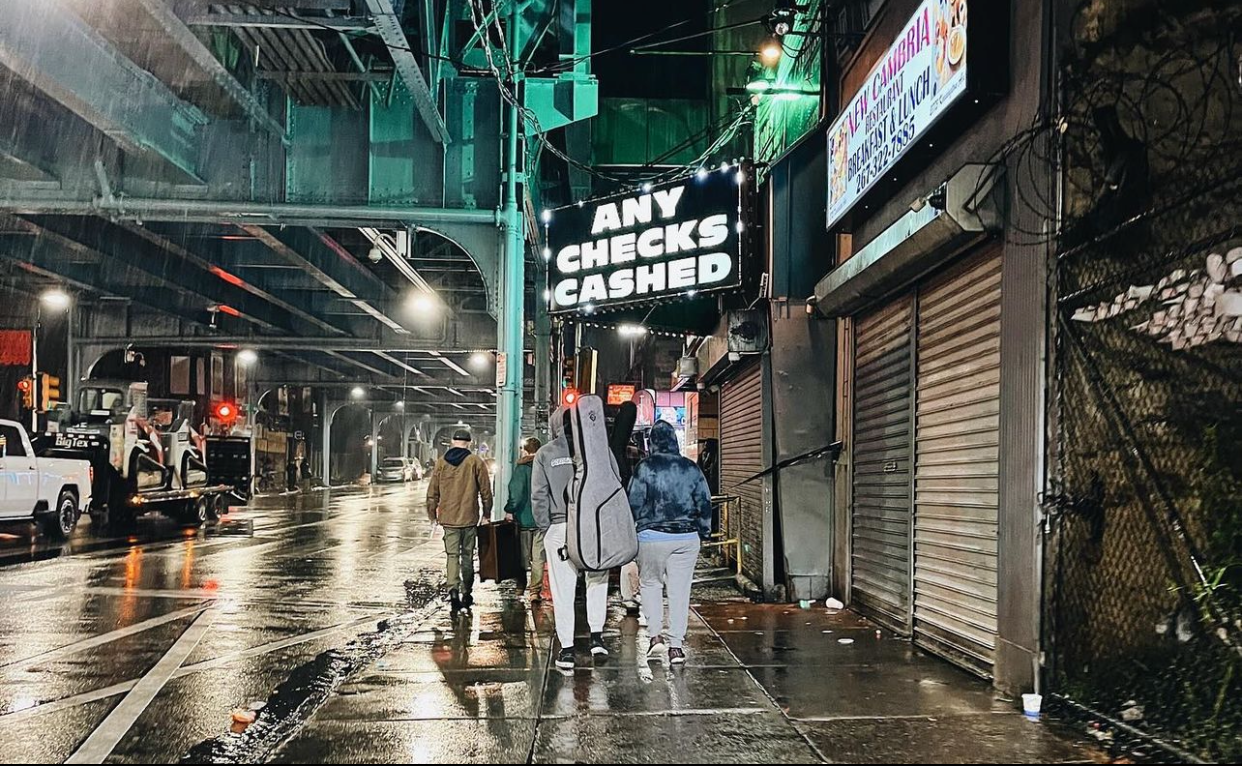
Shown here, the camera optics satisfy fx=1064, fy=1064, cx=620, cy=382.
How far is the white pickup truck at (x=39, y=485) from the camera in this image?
1823 centimetres

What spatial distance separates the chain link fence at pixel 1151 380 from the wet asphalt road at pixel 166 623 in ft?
16.5

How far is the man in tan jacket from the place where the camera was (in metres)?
10.9

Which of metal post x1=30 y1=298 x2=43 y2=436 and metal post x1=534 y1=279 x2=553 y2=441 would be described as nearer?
metal post x1=30 y1=298 x2=43 y2=436

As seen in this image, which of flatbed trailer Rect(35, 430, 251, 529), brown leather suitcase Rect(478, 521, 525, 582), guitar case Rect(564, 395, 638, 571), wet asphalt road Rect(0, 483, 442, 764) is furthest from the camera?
flatbed trailer Rect(35, 430, 251, 529)

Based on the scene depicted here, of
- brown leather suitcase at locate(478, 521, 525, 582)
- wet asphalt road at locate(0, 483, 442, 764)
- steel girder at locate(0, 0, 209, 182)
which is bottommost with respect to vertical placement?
wet asphalt road at locate(0, 483, 442, 764)

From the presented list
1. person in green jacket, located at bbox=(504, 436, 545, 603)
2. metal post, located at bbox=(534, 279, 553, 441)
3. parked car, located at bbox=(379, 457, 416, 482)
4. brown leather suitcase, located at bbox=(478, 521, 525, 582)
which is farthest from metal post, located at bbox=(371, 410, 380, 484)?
brown leather suitcase, located at bbox=(478, 521, 525, 582)

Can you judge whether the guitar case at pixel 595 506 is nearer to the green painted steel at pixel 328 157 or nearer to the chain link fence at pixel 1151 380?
the chain link fence at pixel 1151 380

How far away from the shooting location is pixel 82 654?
8.48m

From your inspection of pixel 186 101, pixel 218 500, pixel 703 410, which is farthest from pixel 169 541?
pixel 703 410

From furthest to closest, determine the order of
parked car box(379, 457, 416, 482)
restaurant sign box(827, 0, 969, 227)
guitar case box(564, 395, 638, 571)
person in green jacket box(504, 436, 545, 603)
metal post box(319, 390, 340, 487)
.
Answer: parked car box(379, 457, 416, 482)
metal post box(319, 390, 340, 487)
person in green jacket box(504, 436, 545, 603)
guitar case box(564, 395, 638, 571)
restaurant sign box(827, 0, 969, 227)

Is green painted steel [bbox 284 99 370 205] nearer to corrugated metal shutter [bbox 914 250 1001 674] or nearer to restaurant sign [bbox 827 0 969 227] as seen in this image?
restaurant sign [bbox 827 0 969 227]

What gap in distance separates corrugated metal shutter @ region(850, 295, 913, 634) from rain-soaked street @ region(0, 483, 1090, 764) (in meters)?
0.41

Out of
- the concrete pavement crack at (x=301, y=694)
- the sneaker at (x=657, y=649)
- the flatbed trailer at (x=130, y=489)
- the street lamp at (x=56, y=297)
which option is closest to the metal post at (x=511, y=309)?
the concrete pavement crack at (x=301, y=694)

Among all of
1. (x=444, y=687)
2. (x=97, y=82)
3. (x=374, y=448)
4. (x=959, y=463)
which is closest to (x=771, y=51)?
(x=959, y=463)
